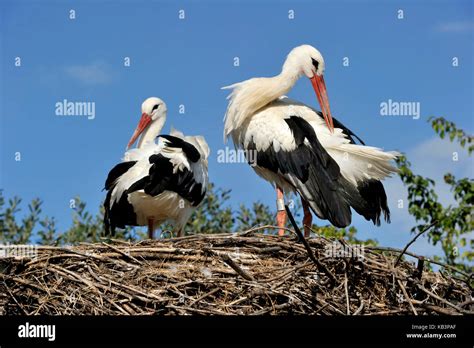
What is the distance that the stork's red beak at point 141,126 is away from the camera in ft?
32.1

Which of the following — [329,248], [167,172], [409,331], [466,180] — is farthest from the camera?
[466,180]

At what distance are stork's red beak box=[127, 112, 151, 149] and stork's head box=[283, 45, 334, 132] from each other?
5.95 feet

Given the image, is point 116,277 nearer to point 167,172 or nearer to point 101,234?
point 167,172

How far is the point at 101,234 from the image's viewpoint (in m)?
10.0

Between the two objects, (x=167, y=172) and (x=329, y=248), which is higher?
(x=167, y=172)

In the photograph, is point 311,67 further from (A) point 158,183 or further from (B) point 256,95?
(A) point 158,183

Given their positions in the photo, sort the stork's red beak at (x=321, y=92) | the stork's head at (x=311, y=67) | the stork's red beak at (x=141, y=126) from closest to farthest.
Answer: the stork's red beak at (x=321, y=92)
the stork's head at (x=311, y=67)
the stork's red beak at (x=141, y=126)

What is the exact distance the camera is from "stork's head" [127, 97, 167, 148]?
9.79 m

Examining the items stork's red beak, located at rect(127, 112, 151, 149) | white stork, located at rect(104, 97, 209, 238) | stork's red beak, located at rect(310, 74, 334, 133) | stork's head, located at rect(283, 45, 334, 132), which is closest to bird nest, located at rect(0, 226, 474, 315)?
white stork, located at rect(104, 97, 209, 238)

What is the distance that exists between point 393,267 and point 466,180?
10.6 feet

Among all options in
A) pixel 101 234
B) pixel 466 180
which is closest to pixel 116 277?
pixel 101 234

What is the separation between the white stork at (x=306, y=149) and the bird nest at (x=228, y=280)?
96 centimetres

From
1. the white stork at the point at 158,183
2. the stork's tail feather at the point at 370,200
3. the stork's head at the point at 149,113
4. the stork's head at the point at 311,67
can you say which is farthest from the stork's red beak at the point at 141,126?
the stork's tail feather at the point at 370,200

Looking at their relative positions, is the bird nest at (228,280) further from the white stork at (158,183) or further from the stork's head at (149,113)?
the stork's head at (149,113)
